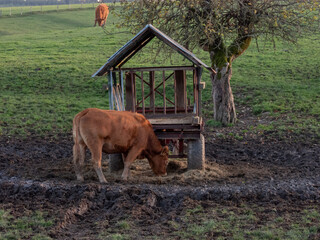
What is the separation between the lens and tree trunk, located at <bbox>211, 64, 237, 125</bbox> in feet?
56.5

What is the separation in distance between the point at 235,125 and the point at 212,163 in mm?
4821

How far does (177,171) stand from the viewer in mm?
11797

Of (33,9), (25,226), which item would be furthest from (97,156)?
(33,9)

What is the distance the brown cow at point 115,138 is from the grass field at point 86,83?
5.72 m

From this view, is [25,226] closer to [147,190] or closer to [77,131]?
[147,190]

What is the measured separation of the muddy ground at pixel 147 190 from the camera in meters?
8.12

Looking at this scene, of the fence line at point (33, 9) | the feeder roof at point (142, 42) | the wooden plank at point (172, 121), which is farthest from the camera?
the fence line at point (33, 9)

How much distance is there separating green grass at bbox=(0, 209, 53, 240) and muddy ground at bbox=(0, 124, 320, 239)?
0.54 feet

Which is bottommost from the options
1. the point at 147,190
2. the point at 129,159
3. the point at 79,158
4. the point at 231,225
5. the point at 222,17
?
the point at 231,225

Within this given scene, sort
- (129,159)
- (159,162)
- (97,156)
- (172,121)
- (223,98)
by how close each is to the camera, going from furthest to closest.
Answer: (223,98), (172,121), (159,162), (129,159), (97,156)

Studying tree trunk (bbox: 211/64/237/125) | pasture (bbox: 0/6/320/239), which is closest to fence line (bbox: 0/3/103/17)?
pasture (bbox: 0/6/320/239)

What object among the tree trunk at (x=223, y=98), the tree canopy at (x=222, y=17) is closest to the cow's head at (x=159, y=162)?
the tree canopy at (x=222, y=17)

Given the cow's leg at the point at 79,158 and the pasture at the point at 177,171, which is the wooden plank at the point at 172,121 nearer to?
the pasture at the point at 177,171

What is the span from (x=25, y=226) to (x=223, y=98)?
10844 mm
